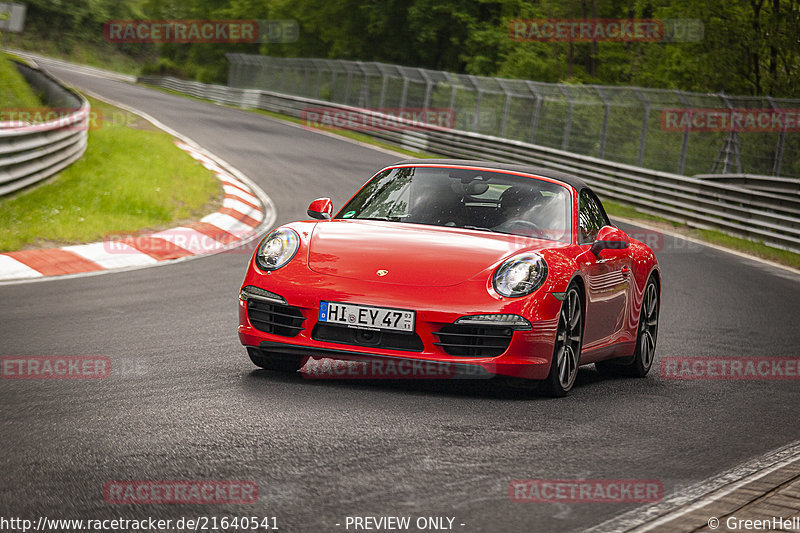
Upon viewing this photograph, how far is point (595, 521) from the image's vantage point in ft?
13.0

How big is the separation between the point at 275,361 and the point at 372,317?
0.87 meters

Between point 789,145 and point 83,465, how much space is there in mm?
18680

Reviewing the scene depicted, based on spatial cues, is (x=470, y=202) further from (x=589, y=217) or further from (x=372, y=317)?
(x=372, y=317)

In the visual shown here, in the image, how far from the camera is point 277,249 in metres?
6.34

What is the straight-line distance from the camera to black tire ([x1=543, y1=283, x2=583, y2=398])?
20.2 ft

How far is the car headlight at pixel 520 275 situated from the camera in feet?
19.5

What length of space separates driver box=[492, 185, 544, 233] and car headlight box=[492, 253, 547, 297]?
66cm

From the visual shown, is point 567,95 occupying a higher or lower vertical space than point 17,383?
higher

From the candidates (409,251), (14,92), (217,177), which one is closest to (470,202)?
(409,251)

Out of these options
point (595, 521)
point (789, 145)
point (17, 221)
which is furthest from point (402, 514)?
point (789, 145)

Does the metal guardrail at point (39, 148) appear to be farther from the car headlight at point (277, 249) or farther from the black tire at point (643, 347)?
the black tire at point (643, 347)

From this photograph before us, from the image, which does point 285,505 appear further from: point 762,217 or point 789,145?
point 789,145

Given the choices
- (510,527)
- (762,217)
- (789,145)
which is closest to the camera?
(510,527)

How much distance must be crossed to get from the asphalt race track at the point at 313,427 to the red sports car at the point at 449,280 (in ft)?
0.85
